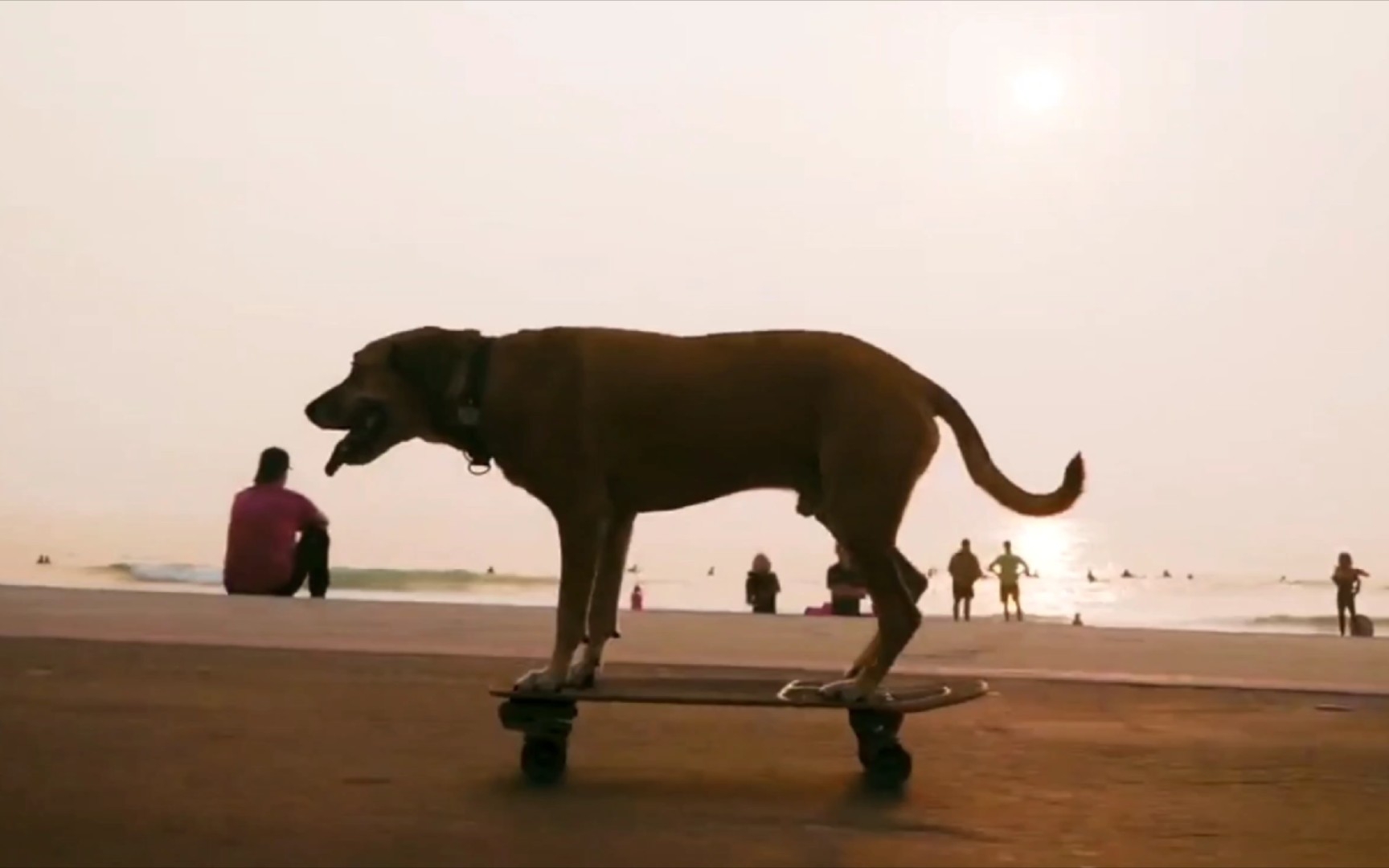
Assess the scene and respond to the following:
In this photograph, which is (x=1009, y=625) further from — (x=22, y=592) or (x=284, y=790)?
(x=22, y=592)

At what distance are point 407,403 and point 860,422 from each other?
68cm

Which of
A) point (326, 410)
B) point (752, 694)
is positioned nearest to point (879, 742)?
point (752, 694)

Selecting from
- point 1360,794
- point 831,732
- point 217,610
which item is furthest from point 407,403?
point 217,610

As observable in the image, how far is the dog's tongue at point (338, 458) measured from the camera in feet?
7.26

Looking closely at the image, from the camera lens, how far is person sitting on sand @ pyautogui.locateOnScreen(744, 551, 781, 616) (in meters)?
6.20

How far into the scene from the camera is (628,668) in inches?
119

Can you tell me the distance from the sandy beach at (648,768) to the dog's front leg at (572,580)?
14 centimetres

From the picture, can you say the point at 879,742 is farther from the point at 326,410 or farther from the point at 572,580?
the point at 326,410

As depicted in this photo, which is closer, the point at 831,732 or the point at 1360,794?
the point at 1360,794

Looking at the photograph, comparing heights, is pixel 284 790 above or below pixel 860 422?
below

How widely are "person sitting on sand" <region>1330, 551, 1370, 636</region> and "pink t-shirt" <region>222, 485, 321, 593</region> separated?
4176mm

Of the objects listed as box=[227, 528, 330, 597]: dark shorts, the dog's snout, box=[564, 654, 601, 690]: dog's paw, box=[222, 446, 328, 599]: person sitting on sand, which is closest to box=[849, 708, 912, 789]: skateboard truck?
box=[564, 654, 601, 690]: dog's paw

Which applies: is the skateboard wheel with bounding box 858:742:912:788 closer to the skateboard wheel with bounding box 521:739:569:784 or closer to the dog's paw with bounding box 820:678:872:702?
the dog's paw with bounding box 820:678:872:702

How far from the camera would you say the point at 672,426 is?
82.9 inches
